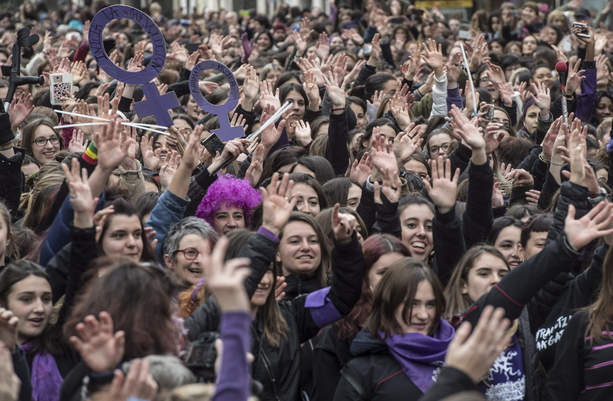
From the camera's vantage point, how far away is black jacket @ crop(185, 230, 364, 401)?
4.16 m

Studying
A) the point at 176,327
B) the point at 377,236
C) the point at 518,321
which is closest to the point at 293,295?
the point at 377,236

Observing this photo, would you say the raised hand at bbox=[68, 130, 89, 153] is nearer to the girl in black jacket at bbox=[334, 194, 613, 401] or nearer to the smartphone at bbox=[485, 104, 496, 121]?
the smartphone at bbox=[485, 104, 496, 121]

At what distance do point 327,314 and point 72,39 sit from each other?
1187 centimetres

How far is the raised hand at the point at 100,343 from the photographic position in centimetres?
320

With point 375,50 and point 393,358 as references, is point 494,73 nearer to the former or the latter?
point 375,50

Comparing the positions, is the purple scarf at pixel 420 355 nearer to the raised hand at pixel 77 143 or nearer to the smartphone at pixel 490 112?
the raised hand at pixel 77 143

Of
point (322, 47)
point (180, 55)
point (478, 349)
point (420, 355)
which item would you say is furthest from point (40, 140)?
point (322, 47)

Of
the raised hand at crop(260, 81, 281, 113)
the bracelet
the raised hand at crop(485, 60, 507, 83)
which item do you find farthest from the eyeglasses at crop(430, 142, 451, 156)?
the raised hand at crop(485, 60, 507, 83)

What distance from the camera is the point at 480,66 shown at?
11742 millimetres

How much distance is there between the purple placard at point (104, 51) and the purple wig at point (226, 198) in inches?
36.4

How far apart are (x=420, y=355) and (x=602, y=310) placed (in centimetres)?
84

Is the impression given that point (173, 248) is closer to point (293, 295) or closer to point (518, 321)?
point (293, 295)

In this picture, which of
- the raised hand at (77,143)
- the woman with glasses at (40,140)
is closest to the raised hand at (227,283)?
the raised hand at (77,143)

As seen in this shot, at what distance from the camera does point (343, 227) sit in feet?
14.7
